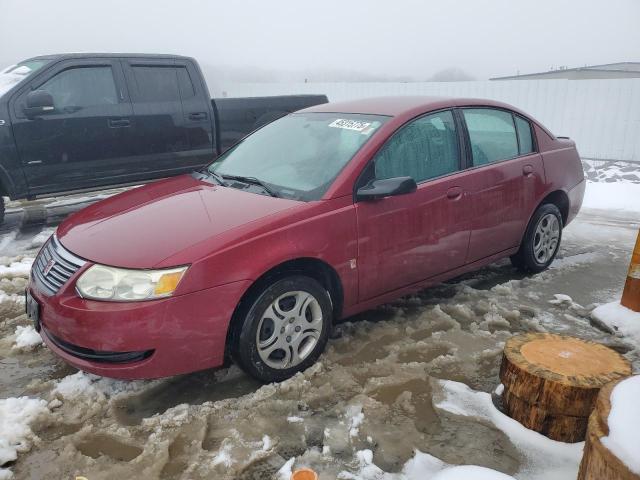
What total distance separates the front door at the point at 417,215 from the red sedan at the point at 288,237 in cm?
1

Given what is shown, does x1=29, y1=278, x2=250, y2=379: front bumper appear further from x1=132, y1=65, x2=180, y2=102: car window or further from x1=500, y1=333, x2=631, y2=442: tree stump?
x1=132, y1=65, x2=180, y2=102: car window

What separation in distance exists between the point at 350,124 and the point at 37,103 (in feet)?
12.8

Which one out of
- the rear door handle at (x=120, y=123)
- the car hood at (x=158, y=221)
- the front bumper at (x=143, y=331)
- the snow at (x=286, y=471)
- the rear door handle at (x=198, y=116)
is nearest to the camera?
the snow at (x=286, y=471)

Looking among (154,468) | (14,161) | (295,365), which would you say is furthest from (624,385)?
(14,161)

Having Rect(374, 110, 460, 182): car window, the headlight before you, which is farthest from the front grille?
Rect(374, 110, 460, 182): car window

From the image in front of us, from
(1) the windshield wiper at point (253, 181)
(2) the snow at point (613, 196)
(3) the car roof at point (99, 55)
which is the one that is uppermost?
(3) the car roof at point (99, 55)

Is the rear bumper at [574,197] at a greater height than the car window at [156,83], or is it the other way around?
the car window at [156,83]

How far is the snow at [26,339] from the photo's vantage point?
3.38 meters

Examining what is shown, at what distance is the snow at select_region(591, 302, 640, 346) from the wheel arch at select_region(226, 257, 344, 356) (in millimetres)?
1979

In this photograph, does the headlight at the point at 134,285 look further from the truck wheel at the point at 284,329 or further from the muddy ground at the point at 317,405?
the muddy ground at the point at 317,405

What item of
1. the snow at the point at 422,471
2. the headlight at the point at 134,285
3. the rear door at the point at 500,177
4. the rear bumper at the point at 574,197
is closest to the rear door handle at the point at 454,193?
the rear door at the point at 500,177

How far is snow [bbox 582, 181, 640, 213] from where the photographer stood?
7680 mm

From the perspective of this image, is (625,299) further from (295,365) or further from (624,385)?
(295,365)

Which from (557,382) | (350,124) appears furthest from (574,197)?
(557,382)
